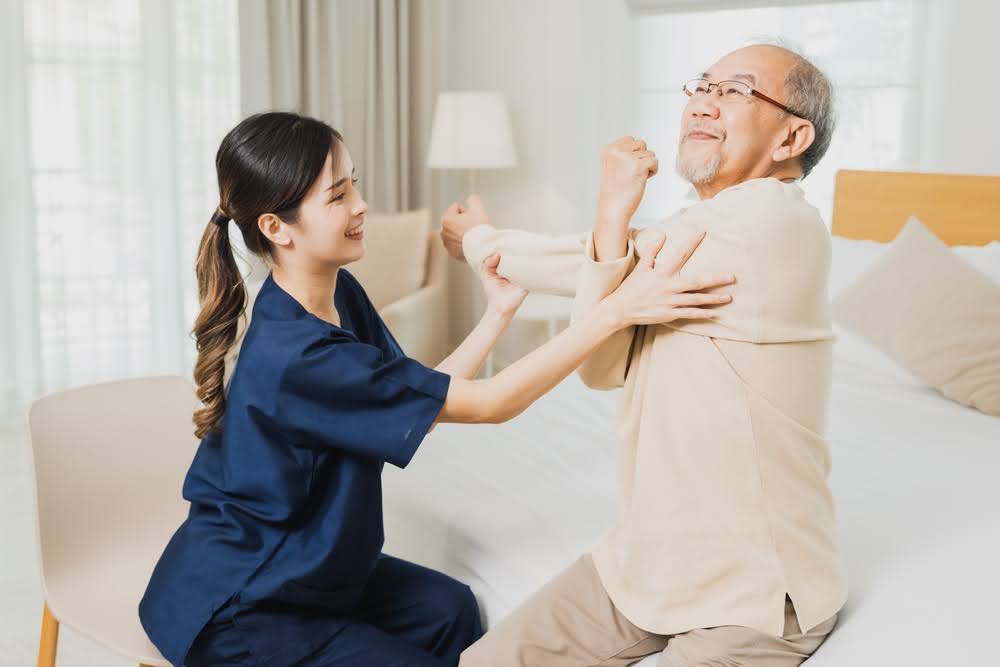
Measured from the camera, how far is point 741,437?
1.48 metres

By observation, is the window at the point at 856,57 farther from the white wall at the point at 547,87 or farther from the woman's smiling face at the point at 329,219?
the woman's smiling face at the point at 329,219

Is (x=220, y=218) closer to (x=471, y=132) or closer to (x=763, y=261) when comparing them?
(x=763, y=261)

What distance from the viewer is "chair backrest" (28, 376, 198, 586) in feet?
6.54

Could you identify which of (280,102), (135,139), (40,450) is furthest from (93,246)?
(40,450)

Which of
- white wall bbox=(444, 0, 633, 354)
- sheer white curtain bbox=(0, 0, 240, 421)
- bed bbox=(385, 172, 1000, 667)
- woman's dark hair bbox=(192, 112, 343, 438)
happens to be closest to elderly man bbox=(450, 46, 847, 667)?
bed bbox=(385, 172, 1000, 667)

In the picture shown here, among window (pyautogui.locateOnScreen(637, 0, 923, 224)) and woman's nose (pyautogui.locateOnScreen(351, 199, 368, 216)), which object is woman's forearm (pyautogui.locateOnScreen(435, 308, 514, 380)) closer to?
woman's nose (pyautogui.locateOnScreen(351, 199, 368, 216))

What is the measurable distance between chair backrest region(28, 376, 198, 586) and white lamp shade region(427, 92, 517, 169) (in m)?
2.63

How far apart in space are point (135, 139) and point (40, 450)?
2.86 metres

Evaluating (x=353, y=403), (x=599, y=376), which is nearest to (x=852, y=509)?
(x=599, y=376)

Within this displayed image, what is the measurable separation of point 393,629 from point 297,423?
0.47 metres

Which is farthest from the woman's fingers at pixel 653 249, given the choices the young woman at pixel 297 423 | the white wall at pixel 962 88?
the white wall at pixel 962 88

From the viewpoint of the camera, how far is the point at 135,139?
15.0ft

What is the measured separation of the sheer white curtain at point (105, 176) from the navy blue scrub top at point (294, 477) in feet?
9.90

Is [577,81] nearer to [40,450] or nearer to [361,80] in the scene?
[361,80]
